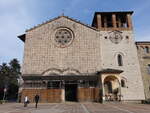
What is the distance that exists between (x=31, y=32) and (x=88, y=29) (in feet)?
34.9

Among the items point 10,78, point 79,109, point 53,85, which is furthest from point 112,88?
point 10,78

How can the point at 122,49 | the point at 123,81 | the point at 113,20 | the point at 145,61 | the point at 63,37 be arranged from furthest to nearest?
1. the point at 113,20
2. the point at 63,37
3. the point at 122,49
4. the point at 145,61
5. the point at 123,81

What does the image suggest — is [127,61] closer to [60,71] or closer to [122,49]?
[122,49]

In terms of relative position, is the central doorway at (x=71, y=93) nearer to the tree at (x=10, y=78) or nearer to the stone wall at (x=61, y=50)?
the stone wall at (x=61, y=50)

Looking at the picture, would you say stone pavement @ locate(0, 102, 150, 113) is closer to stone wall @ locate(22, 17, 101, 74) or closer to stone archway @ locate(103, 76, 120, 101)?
stone archway @ locate(103, 76, 120, 101)

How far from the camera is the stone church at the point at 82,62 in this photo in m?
27.5

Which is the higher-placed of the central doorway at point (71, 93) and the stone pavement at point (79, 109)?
the central doorway at point (71, 93)

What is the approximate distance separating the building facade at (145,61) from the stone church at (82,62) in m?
1.00

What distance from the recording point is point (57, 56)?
29.5 metres

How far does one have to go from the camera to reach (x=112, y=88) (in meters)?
28.7

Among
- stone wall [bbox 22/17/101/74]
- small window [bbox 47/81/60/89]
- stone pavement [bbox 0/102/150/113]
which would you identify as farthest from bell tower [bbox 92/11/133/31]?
stone pavement [bbox 0/102/150/113]

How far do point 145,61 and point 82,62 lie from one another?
11527 mm

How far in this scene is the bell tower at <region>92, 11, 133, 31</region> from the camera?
32.1 metres

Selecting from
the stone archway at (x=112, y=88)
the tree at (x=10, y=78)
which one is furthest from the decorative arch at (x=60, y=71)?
the tree at (x=10, y=78)
